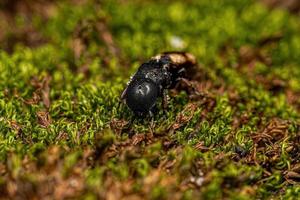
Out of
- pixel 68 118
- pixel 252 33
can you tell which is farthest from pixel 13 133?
pixel 252 33

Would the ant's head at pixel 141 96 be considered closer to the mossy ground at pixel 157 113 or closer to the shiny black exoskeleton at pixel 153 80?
the shiny black exoskeleton at pixel 153 80

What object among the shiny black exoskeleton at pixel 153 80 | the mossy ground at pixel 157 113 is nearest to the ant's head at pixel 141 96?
the shiny black exoskeleton at pixel 153 80

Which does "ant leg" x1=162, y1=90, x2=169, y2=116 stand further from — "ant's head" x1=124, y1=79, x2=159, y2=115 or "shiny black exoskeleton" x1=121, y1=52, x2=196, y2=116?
"ant's head" x1=124, y1=79, x2=159, y2=115

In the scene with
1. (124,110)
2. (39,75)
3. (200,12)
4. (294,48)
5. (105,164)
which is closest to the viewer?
(105,164)

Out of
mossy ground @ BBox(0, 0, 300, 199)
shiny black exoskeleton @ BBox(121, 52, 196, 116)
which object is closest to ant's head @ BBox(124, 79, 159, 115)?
shiny black exoskeleton @ BBox(121, 52, 196, 116)

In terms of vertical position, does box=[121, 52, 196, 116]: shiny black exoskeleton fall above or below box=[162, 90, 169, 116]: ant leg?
above

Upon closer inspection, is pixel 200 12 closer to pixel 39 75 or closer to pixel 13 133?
pixel 39 75

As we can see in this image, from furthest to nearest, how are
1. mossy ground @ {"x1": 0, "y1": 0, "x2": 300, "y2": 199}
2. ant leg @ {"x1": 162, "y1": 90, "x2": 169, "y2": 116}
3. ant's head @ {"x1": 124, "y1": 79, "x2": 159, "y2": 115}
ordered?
ant leg @ {"x1": 162, "y1": 90, "x2": 169, "y2": 116} → ant's head @ {"x1": 124, "y1": 79, "x2": 159, "y2": 115} → mossy ground @ {"x1": 0, "y1": 0, "x2": 300, "y2": 199}

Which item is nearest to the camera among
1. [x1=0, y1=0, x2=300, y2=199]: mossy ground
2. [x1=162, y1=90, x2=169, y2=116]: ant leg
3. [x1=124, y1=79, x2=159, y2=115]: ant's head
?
[x1=0, y1=0, x2=300, y2=199]: mossy ground

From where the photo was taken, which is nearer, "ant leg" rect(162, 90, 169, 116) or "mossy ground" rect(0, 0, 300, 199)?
"mossy ground" rect(0, 0, 300, 199)
